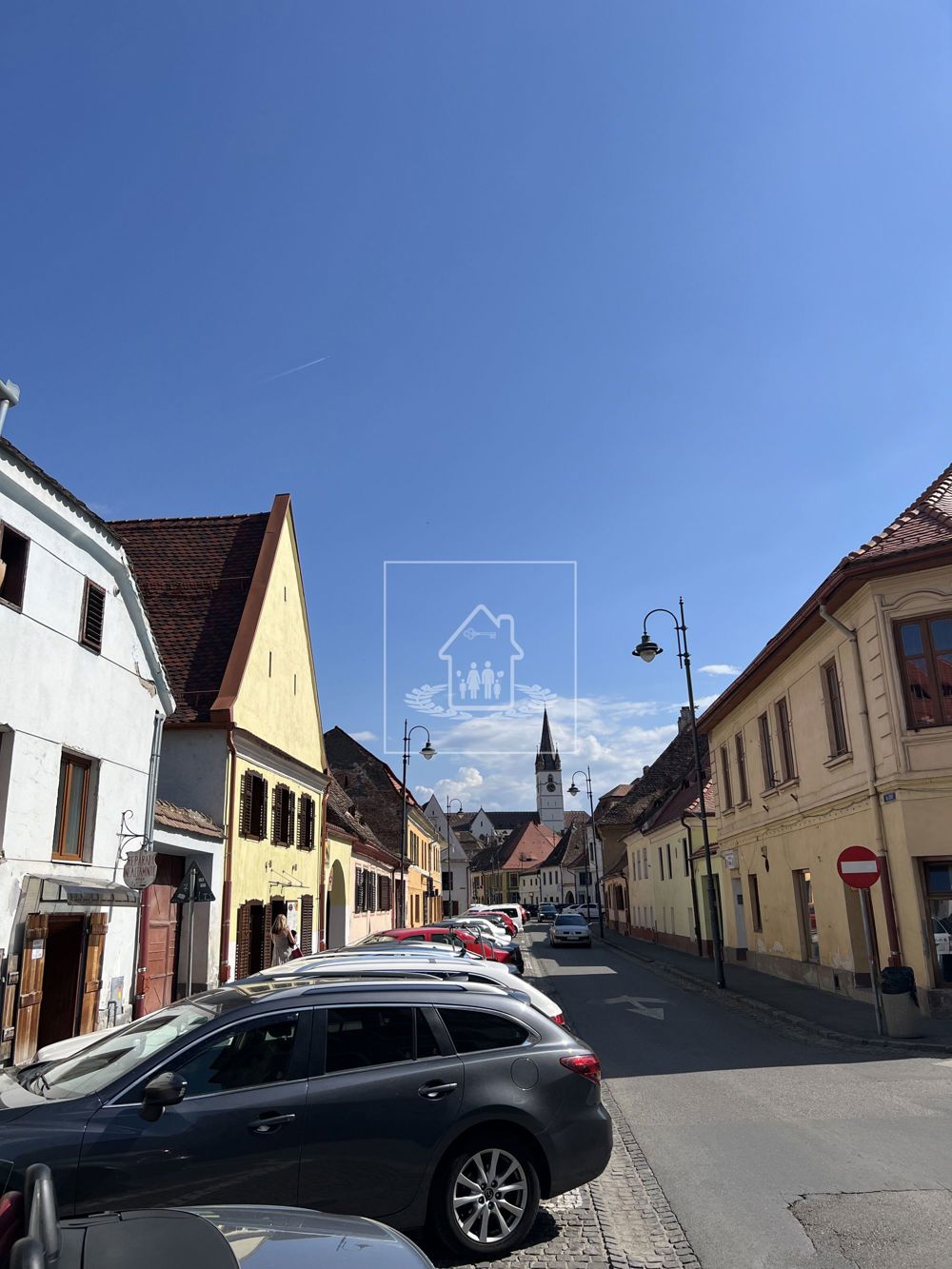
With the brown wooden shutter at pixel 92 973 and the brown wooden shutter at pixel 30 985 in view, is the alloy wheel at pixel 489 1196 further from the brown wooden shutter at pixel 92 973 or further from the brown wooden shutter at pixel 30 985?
the brown wooden shutter at pixel 92 973

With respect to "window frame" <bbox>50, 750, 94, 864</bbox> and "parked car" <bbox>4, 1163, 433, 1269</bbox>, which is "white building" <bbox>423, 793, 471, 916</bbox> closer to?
"window frame" <bbox>50, 750, 94, 864</bbox>

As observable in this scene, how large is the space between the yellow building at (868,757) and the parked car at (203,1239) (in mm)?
14115

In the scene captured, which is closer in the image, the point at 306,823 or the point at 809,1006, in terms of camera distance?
the point at 809,1006

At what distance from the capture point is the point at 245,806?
1966 centimetres

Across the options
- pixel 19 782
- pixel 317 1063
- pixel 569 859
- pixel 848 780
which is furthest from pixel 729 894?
pixel 569 859

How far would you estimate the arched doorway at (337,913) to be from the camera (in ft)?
102

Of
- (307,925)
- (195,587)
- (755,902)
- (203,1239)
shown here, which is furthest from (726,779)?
(203,1239)

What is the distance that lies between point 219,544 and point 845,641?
15.3 m

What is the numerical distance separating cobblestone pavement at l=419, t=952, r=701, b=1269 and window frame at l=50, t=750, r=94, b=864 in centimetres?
797

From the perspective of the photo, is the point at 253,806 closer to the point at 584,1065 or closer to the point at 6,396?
the point at 6,396

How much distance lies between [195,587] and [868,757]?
51.3 feet

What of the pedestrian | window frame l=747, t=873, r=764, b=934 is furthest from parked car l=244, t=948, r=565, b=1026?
window frame l=747, t=873, r=764, b=934

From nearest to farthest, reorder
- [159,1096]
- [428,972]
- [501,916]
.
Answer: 1. [159,1096]
2. [428,972]
3. [501,916]

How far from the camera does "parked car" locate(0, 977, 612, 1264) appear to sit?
15.9 feet
